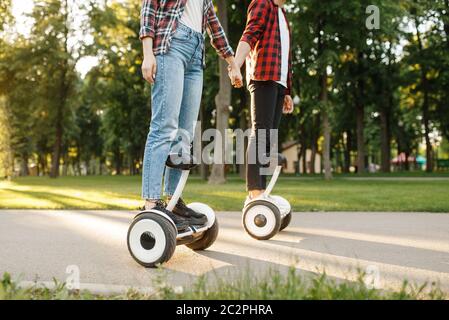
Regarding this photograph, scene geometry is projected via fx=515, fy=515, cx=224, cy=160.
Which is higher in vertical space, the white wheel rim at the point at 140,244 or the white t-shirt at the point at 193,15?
the white t-shirt at the point at 193,15

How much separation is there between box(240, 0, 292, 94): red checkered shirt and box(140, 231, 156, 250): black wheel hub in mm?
2014

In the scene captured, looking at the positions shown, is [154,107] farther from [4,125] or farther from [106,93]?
[106,93]

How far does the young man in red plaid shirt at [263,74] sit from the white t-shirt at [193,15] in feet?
2.56

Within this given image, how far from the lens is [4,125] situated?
20094 mm

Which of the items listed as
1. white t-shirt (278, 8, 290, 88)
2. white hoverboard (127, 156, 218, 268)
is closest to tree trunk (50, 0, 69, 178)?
white t-shirt (278, 8, 290, 88)

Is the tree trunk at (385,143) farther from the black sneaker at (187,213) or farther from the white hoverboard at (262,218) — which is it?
the black sneaker at (187,213)

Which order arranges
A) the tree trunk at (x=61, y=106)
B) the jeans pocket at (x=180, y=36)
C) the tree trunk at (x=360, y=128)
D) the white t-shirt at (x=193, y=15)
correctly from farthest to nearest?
the tree trunk at (x=61, y=106) < the tree trunk at (x=360, y=128) < the white t-shirt at (x=193, y=15) < the jeans pocket at (x=180, y=36)

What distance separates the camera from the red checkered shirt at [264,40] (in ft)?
15.4

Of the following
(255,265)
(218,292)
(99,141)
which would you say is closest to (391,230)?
(255,265)

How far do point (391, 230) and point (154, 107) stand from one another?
2.75 m

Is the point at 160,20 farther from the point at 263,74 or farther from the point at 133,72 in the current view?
the point at 133,72
